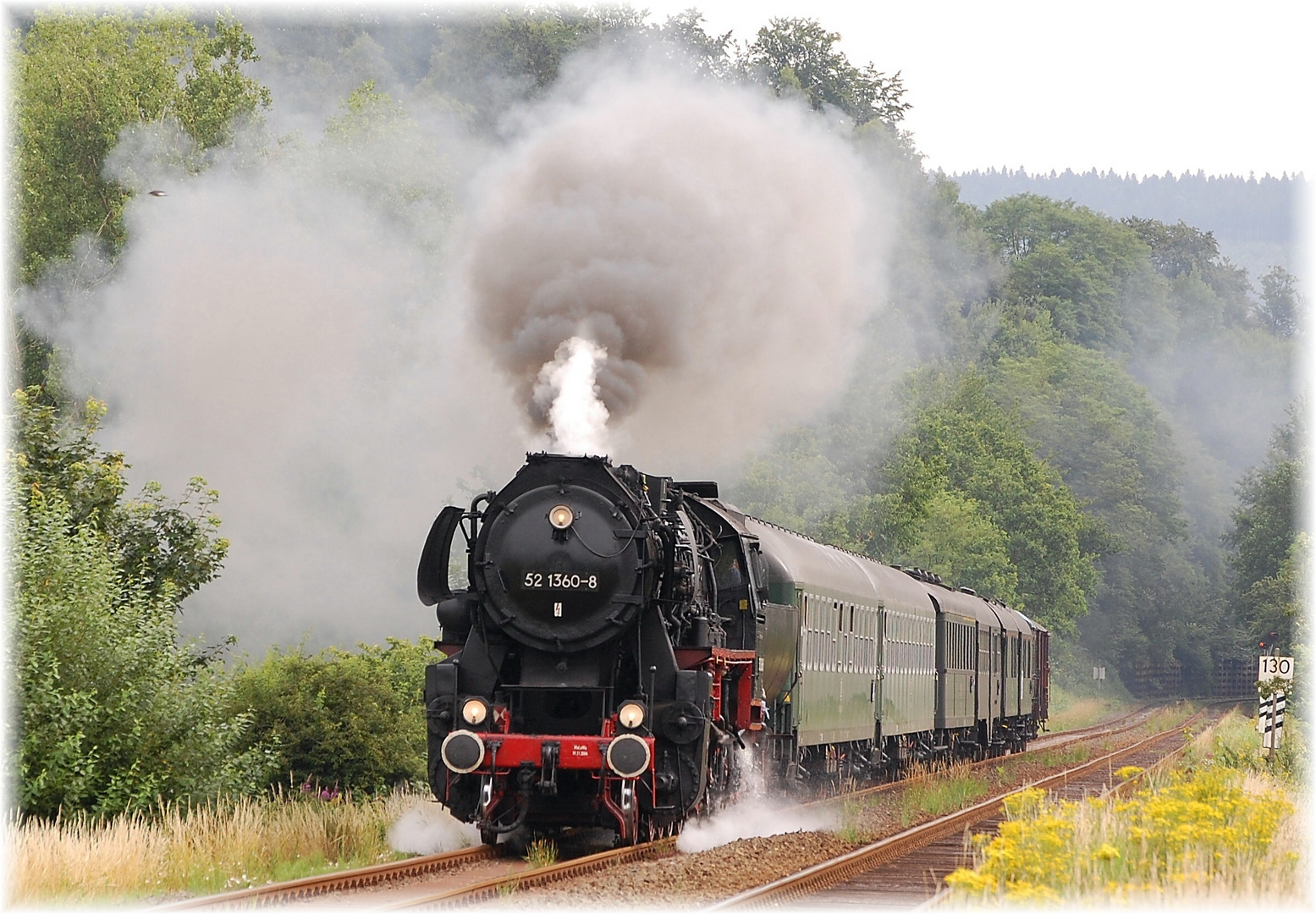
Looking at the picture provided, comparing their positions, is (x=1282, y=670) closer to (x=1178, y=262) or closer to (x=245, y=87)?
(x=245, y=87)

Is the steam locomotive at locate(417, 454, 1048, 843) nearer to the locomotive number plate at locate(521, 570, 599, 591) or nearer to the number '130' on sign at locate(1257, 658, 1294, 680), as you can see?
the locomotive number plate at locate(521, 570, 599, 591)

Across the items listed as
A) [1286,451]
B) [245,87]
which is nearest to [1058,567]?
[1286,451]

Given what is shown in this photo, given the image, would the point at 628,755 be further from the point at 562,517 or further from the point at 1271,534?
the point at 1271,534

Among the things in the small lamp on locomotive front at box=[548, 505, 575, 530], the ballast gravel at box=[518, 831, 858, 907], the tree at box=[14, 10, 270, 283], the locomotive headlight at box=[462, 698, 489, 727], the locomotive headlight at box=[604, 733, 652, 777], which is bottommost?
the ballast gravel at box=[518, 831, 858, 907]

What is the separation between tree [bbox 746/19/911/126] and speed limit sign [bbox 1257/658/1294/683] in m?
43.5

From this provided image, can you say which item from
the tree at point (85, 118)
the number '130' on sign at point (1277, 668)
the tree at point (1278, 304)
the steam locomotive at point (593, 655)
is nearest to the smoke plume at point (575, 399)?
the steam locomotive at point (593, 655)

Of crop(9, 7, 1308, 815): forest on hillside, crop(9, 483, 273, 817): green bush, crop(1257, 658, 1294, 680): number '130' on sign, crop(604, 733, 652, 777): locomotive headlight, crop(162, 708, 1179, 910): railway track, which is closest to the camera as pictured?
crop(162, 708, 1179, 910): railway track

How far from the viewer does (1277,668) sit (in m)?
22.0

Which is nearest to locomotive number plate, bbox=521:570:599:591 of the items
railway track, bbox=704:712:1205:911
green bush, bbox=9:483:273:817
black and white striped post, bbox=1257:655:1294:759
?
railway track, bbox=704:712:1205:911

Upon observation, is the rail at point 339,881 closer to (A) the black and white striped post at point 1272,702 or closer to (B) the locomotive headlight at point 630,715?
(B) the locomotive headlight at point 630,715

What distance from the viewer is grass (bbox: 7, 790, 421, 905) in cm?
945

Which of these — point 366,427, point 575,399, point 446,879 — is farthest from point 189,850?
point 366,427

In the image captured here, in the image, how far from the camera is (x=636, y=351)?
16.1 meters

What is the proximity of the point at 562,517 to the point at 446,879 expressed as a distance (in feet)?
9.16
